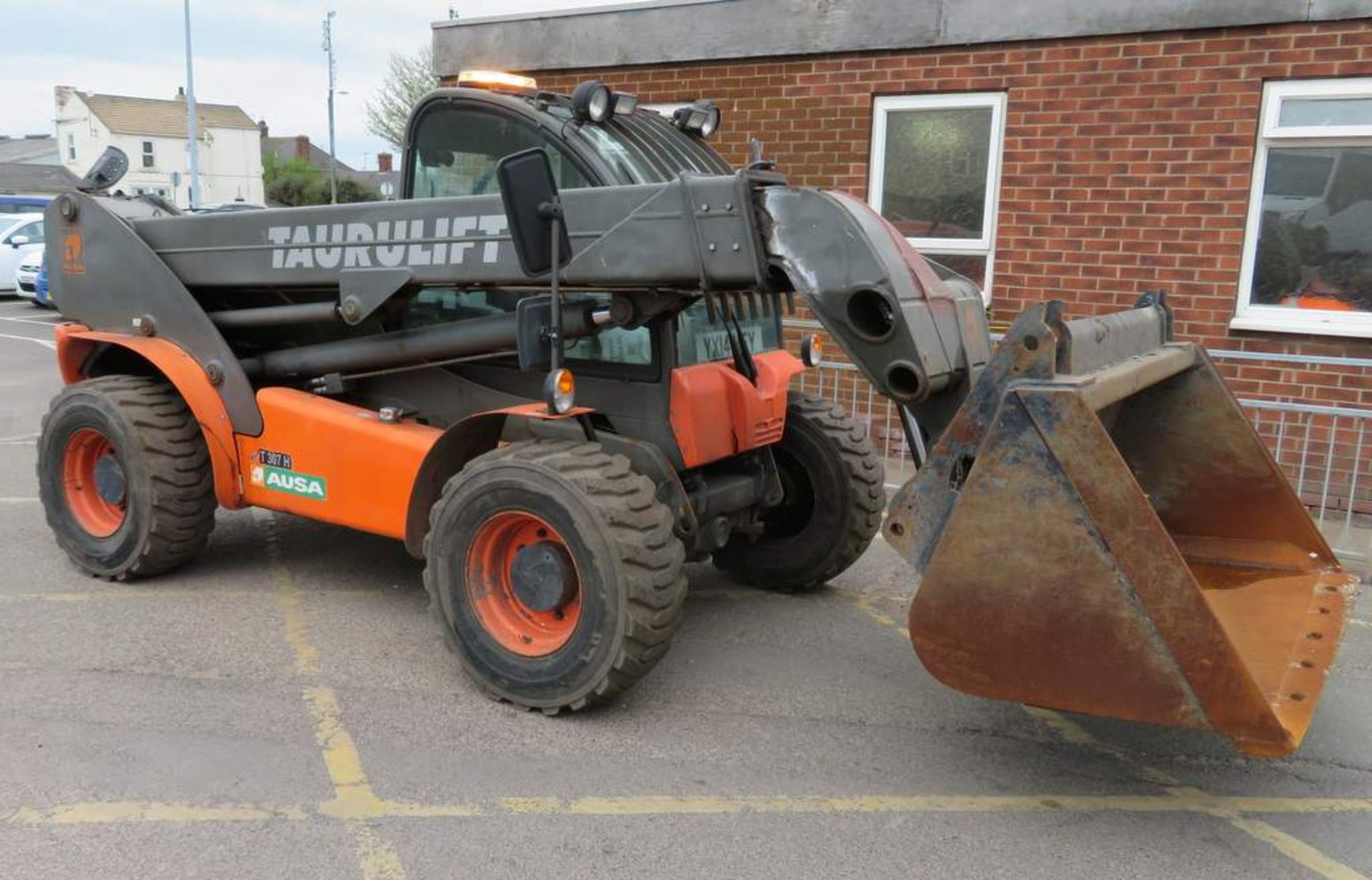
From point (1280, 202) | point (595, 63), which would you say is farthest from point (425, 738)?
point (595, 63)

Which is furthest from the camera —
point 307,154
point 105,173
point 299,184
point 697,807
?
point 307,154

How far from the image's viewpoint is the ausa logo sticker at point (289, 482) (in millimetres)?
4930

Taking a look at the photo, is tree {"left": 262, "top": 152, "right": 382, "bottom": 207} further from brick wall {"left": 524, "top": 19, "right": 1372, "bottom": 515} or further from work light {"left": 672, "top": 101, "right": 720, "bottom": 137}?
work light {"left": 672, "top": 101, "right": 720, "bottom": 137}

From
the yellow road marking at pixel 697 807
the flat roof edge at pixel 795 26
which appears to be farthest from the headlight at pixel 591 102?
the flat roof edge at pixel 795 26

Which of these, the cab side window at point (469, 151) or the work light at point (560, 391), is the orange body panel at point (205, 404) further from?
the work light at point (560, 391)

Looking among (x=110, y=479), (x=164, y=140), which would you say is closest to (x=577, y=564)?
(x=110, y=479)

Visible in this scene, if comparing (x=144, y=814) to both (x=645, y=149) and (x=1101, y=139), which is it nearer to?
(x=645, y=149)

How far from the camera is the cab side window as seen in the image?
14.9 feet

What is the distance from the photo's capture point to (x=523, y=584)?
4.10m

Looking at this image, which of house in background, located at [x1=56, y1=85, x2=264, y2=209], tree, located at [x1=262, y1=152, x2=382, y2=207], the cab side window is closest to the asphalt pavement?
the cab side window

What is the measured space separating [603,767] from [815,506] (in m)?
1.98

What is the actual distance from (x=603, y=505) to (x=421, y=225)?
1.52m

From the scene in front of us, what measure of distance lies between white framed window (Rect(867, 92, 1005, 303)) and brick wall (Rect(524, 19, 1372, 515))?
0.10 meters

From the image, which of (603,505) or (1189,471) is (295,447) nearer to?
A: (603,505)
